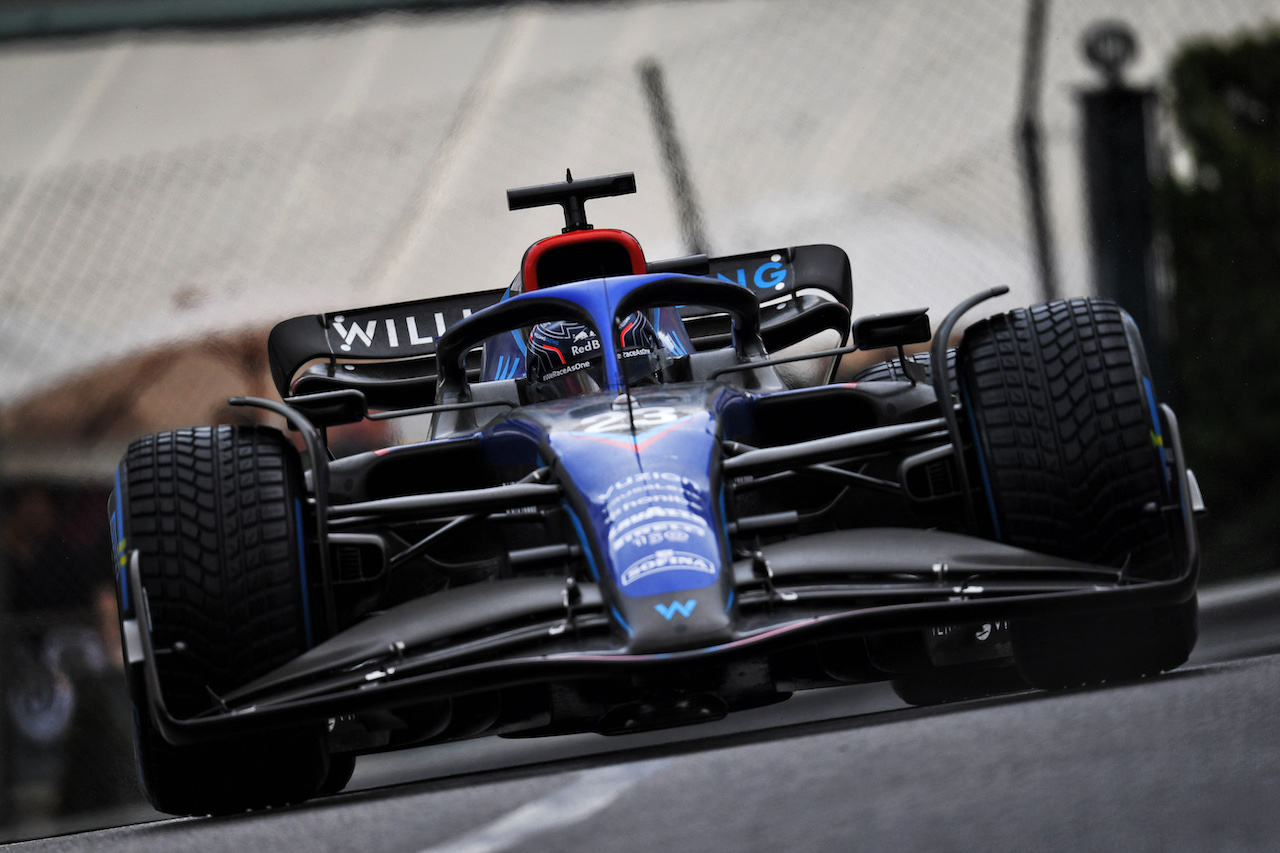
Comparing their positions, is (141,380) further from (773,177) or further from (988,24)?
(988,24)

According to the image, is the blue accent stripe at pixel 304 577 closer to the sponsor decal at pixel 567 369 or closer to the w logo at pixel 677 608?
the w logo at pixel 677 608

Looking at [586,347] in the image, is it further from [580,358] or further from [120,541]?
[120,541]

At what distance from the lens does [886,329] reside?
4348mm

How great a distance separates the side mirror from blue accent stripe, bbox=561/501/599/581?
96 cm

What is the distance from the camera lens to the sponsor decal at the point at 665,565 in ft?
11.1

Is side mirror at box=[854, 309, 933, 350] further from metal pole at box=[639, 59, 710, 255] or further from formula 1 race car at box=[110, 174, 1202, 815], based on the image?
metal pole at box=[639, 59, 710, 255]

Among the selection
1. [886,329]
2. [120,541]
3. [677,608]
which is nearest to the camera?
[677,608]

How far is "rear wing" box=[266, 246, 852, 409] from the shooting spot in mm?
6324

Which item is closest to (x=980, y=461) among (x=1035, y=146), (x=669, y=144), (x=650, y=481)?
(x=650, y=481)

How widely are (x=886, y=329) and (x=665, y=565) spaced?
4.03ft

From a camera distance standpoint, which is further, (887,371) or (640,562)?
(887,371)

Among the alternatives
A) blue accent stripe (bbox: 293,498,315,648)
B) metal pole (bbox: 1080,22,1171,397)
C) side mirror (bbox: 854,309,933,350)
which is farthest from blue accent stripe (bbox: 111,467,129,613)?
metal pole (bbox: 1080,22,1171,397)

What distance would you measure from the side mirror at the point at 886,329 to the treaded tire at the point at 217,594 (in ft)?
4.73

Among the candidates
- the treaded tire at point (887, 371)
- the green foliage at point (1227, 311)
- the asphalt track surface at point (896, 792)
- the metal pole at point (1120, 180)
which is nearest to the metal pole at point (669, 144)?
the metal pole at point (1120, 180)
